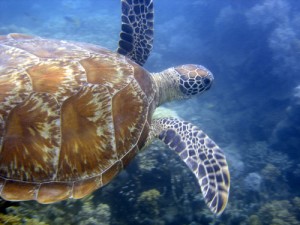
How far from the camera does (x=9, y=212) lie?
250 centimetres

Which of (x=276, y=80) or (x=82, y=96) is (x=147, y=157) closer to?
(x=82, y=96)

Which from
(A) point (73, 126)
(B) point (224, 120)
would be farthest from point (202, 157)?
(B) point (224, 120)

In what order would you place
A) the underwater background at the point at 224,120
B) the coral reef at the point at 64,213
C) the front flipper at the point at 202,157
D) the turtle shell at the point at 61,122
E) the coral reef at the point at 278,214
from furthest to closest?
the coral reef at the point at 278,214 < the underwater background at the point at 224,120 < the front flipper at the point at 202,157 < the coral reef at the point at 64,213 < the turtle shell at the point at 61,122

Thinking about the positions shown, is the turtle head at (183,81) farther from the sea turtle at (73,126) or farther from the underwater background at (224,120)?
the underwater background at (224,120)

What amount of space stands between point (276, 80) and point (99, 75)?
464 inches

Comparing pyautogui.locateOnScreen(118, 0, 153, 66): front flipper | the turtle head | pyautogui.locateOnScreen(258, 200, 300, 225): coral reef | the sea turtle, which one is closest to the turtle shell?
the sea turtle

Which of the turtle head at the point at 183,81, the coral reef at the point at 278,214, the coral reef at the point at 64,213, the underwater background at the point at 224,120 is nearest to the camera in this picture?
the coral reef at the point at 64,213

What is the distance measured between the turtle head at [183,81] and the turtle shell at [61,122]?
4.89 ft

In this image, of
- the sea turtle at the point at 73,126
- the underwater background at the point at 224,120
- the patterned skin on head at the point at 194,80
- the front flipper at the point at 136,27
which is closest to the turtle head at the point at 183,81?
the patterned skin on head at the point at 194,80

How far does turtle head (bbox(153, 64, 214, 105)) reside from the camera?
4.36 metres

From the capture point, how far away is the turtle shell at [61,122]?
2.13m

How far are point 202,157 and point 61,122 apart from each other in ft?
6.02

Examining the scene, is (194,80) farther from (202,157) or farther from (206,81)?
(202,157)

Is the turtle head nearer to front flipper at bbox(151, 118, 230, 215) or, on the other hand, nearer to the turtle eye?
the turtle eye
